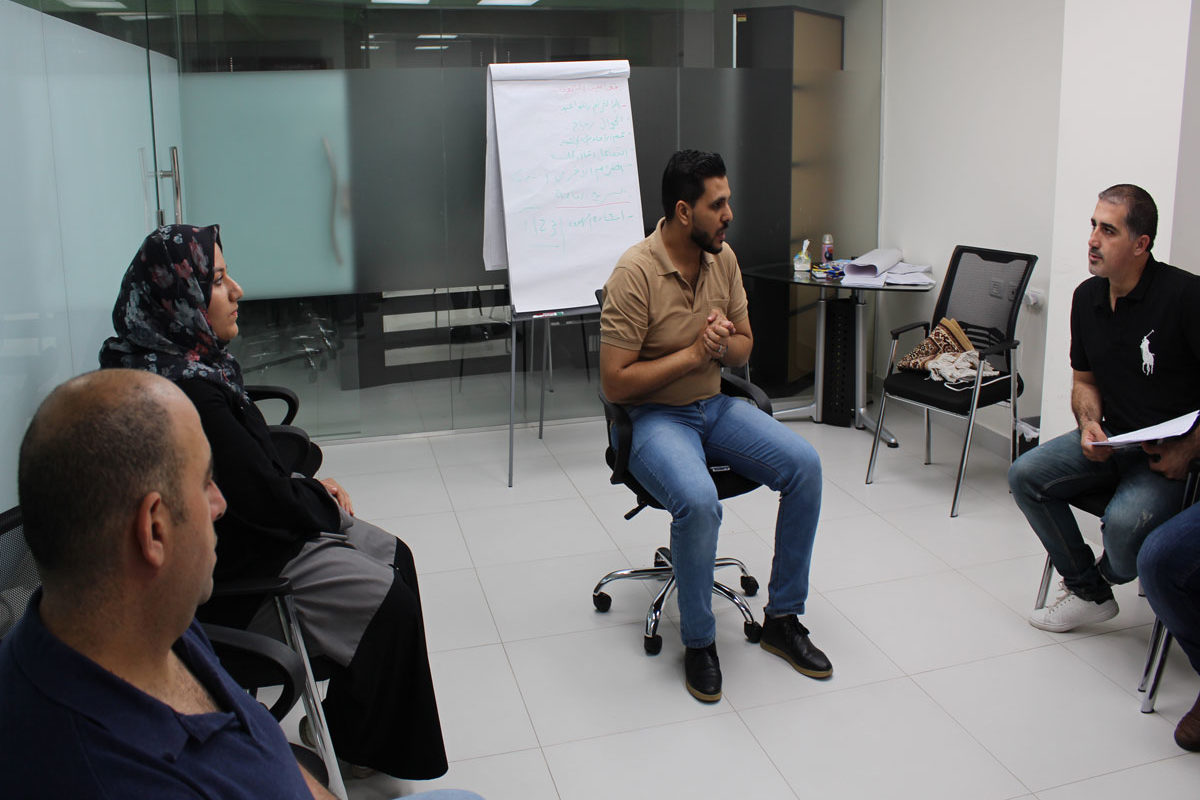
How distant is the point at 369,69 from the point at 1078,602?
3622 millimetres

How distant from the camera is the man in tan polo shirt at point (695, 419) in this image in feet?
9.01

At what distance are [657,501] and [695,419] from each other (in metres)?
0.30

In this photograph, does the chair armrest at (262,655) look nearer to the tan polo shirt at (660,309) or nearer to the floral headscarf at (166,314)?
the floral headscarf at (166,314)

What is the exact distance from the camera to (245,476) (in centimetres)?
207

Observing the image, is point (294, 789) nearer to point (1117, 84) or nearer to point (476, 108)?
point (1117, 84)

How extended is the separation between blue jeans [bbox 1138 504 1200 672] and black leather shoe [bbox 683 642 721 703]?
3.61 feet

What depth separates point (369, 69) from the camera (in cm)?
466

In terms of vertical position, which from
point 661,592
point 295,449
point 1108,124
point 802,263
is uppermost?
point 1108,124

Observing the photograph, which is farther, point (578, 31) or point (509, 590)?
point (578, 31)

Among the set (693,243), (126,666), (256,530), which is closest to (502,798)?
(256,530)

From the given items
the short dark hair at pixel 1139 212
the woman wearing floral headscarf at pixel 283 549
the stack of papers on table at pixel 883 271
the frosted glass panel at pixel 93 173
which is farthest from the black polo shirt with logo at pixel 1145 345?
the frosted glass panel at pixel 93 173

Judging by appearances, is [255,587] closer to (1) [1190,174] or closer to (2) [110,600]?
(2) [110,600]

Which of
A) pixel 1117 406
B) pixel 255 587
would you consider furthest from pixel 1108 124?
pixel 255 587

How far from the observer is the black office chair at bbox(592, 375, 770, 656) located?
290 centimetres
